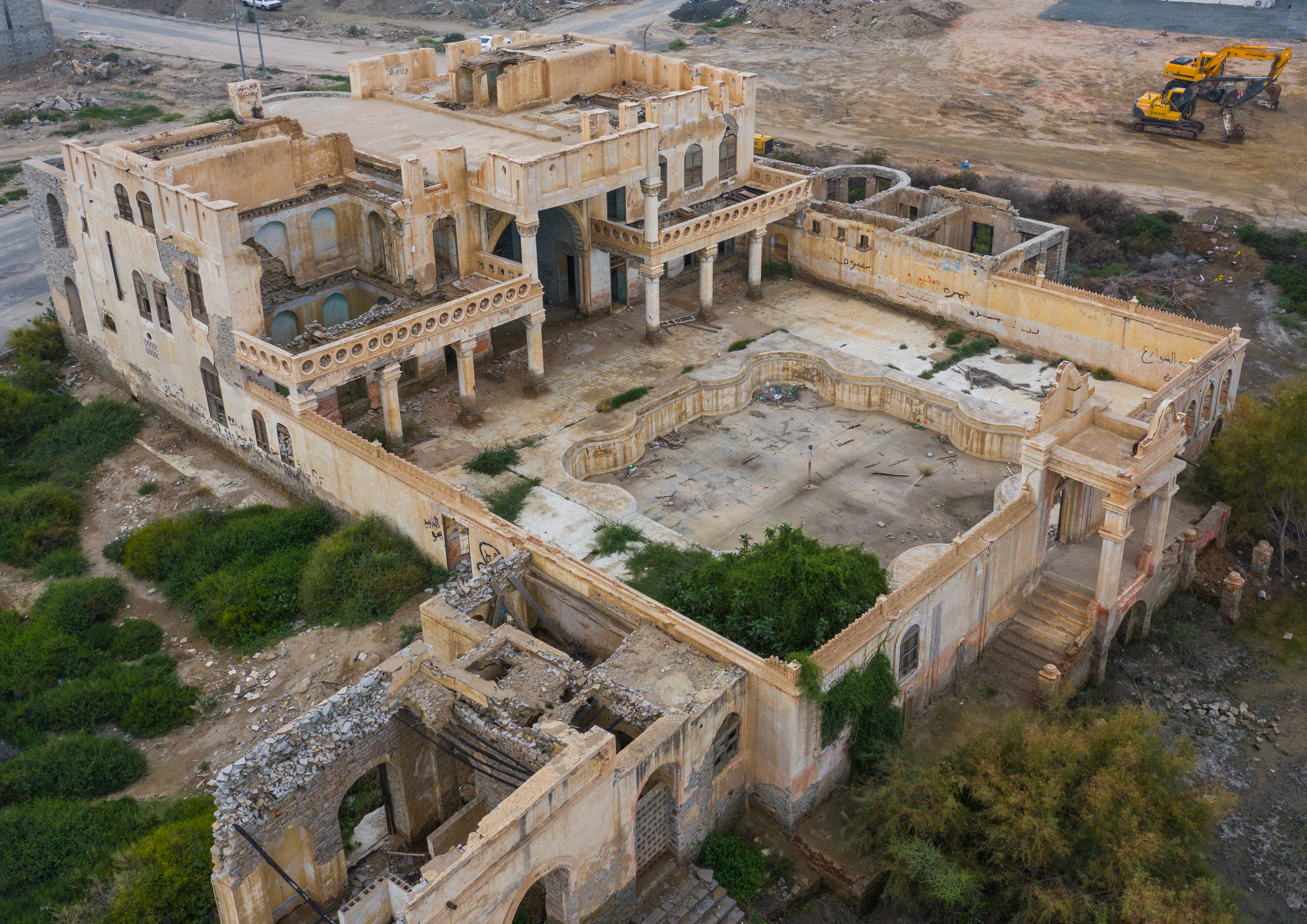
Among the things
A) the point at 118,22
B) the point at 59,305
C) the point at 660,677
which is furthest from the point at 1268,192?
the point at 118,22

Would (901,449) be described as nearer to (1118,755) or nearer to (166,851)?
(1118,755)

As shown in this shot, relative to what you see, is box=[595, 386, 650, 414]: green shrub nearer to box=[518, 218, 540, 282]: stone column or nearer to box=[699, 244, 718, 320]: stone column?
box=[518, 218, 540, 282]: stone column

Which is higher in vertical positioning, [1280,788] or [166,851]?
[166,851]

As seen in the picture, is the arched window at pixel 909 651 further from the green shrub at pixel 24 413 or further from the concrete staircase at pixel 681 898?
the green shrub at pixel 24 413

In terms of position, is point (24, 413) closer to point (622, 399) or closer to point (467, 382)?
point (467, 382)

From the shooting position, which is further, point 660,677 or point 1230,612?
point 1230,612

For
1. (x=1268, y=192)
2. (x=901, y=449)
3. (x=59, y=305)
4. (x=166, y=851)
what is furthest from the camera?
(x=1268, y=192)

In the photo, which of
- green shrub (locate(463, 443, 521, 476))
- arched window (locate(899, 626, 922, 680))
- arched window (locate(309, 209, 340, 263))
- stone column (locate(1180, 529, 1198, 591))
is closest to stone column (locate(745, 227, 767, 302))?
green shrub (locate(463, 443, 521, 476))
